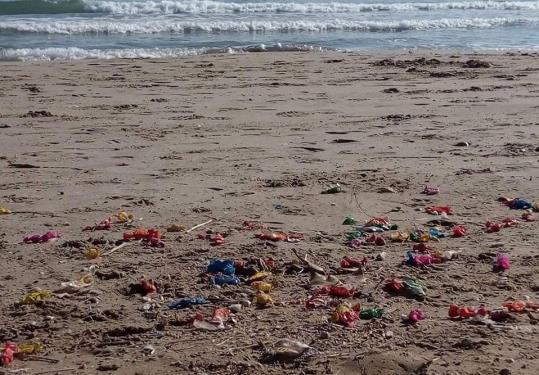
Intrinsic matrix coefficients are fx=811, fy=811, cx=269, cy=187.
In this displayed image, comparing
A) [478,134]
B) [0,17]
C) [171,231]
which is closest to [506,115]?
[478,134]

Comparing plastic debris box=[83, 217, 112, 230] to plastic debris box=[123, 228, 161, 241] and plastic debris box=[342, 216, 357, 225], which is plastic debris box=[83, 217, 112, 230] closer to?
plastic debris box=[123, 228, 161, 241]

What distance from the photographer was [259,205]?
4.75 metres

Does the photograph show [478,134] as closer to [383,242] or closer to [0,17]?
[383,242]

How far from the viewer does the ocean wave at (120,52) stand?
1248cm

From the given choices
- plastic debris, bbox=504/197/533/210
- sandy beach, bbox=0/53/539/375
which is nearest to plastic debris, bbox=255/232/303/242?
sandy beach, bbox=0/53/539/375

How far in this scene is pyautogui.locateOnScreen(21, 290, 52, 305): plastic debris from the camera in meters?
3.32

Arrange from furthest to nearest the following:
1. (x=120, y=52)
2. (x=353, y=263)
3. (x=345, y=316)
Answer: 1. (x=120, y=52)
2. (x=353, y=263)
3. (x=345, y=316)

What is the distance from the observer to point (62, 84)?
920cm

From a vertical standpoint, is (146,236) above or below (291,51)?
below

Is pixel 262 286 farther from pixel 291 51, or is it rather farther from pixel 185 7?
pixel 185 7

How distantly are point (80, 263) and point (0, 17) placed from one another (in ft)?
51.8

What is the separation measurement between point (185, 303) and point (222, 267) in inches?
15.4

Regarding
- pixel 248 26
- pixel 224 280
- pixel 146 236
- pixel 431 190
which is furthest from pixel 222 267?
pixel 248 26

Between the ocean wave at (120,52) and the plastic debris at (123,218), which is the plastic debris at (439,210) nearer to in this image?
the plastic debris at (123,218)
